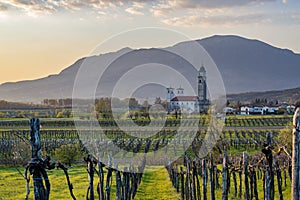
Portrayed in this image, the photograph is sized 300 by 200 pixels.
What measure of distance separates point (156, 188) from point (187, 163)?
4882 mm

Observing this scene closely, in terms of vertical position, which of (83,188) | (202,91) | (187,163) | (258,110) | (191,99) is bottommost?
(83,188)

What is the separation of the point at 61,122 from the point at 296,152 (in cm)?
7172

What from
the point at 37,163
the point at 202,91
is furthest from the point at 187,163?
the point at 202,91

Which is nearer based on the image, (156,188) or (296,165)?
(296,165)

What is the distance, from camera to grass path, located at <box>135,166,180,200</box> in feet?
56.2

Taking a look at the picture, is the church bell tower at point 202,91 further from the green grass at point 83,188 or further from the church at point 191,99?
the green grass at point 83,188

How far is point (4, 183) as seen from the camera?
2258 centimetres

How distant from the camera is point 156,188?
19812mm

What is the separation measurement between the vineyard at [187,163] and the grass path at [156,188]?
0.77 feet

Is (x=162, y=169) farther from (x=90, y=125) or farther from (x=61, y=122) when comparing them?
(x=61, y=122)

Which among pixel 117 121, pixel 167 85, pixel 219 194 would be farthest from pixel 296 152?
pixel 167 85

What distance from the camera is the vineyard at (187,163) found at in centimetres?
886

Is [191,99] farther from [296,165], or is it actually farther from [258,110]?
[296,165]

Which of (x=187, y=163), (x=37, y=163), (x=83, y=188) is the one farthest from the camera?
(x=83, y=188)
